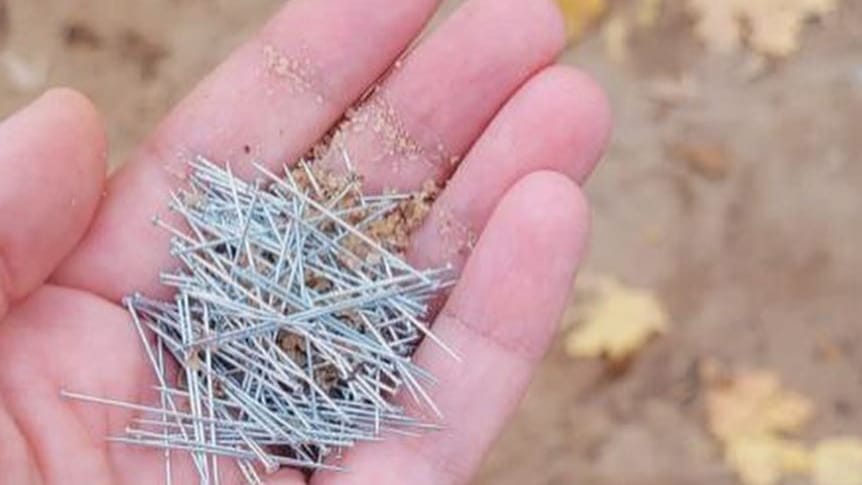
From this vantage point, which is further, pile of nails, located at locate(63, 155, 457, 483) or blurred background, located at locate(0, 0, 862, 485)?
blurred background, located at locate(0, 0, 862, 485)

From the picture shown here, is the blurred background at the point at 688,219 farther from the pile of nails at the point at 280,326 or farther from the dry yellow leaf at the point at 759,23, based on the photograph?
the pile of nails at the point at 280,326

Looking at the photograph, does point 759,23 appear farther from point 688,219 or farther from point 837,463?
point 837,463

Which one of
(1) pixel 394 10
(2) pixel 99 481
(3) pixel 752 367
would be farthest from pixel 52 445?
(3) pixel 752 367

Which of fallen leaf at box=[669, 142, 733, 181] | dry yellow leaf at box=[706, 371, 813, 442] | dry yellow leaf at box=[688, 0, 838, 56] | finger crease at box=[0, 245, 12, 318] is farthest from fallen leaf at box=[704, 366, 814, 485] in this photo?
finger crease at box=[0, 245, 12, 318]

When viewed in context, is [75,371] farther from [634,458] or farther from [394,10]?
[634,458]

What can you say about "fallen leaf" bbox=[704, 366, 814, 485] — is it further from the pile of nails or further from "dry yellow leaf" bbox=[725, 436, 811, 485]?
the pile of nails

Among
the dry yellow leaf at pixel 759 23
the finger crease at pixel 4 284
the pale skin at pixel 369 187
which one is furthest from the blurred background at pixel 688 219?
the finger crease at pixel 4 284

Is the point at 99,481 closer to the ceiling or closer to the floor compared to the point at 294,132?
closer to the floor

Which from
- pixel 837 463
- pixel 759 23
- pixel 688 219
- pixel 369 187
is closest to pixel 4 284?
pixel 369 187
